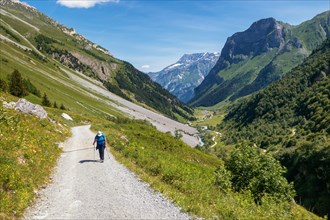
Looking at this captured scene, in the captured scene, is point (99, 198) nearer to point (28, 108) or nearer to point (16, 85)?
point (28, 108)

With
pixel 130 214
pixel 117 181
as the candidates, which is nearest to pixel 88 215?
pixel 130 214

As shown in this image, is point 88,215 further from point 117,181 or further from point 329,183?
point 329,183

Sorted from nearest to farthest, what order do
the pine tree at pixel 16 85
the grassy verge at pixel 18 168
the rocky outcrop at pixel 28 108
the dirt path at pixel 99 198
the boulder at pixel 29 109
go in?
the grassy verge at pixel 18 168, the dirt path at pixel 99 198, the rocky outcrop at pixel 28 108, the boulder at pixel 29 109, the pine tree at pixel 16 85

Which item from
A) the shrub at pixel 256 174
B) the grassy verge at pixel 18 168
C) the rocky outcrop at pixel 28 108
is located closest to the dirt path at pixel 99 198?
the grassy verge at pixel 18 168

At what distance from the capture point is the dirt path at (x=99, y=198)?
588 inches

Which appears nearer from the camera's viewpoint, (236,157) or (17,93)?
(236,157)

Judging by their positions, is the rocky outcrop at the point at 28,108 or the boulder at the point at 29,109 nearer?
the rocky outcrop at the point at 28,108

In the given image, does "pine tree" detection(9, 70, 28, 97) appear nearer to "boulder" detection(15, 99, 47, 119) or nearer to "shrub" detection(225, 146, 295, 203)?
"boulder" detection(15, 99, 47, 119)

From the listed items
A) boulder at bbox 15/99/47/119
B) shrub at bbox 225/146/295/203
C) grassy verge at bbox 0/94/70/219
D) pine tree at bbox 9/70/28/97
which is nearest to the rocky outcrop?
boulder at bbox 15/99/47/119

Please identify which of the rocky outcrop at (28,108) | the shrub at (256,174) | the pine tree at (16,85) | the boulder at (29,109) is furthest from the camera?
the pine tree at (16,85)

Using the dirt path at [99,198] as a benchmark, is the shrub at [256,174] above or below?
above

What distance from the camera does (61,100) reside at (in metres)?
136

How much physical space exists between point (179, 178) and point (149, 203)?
499 centimetres

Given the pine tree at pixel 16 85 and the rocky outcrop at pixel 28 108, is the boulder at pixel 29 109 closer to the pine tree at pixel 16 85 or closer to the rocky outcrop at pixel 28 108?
the rocky outcrop at pixel 28 108
